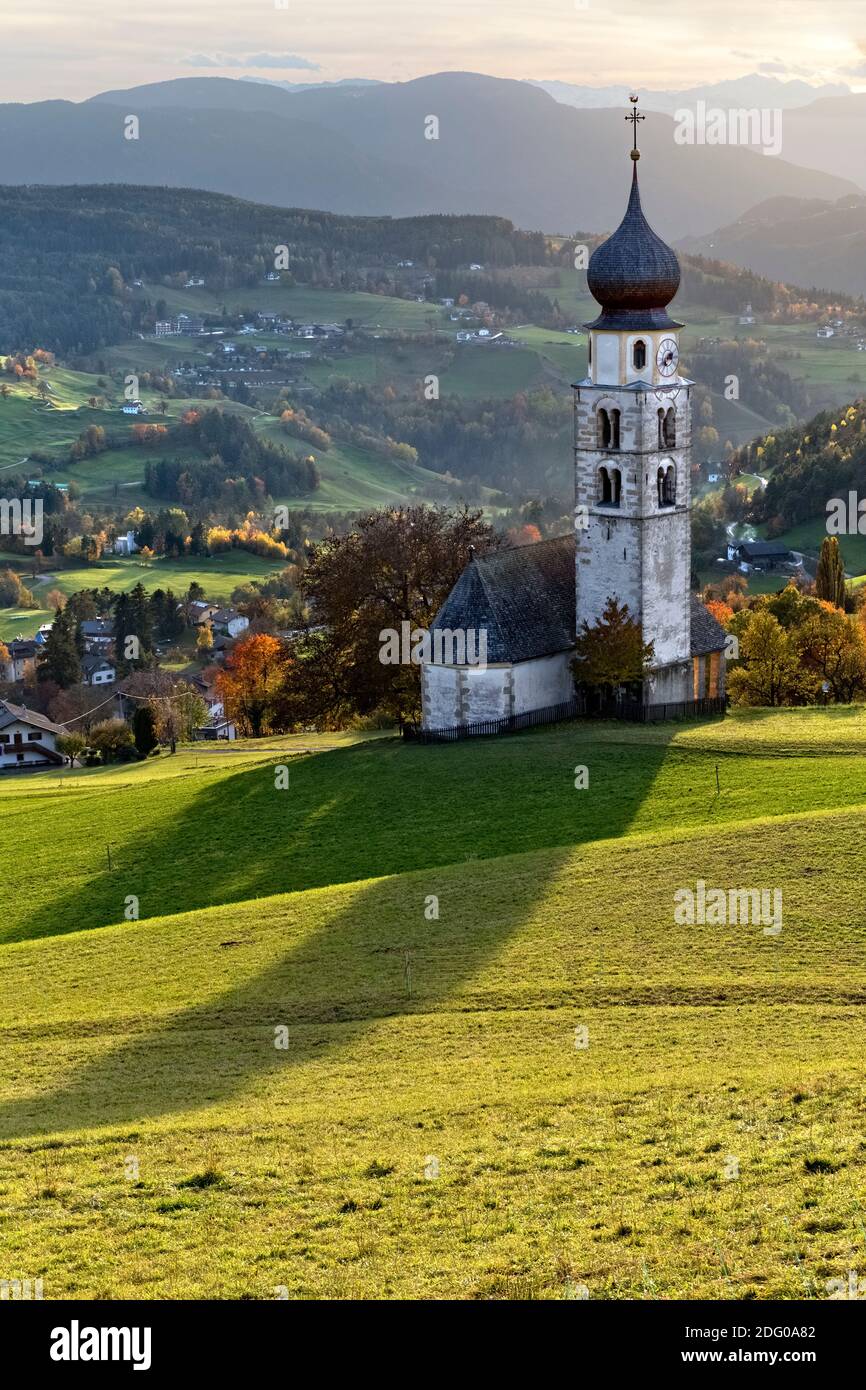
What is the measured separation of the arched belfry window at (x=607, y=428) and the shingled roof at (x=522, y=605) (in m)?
5.33

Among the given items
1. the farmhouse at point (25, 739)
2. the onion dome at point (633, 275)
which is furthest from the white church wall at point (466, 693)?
the farmhouse at point (25, 739)

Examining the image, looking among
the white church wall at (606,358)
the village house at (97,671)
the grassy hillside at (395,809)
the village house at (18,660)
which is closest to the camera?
the grassy hillside at (395,809)

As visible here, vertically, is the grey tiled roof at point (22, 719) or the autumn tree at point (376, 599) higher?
the autumn tree at point (376, 599)

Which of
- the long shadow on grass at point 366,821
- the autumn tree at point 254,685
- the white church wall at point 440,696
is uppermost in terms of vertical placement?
the white church wall at point 440,696

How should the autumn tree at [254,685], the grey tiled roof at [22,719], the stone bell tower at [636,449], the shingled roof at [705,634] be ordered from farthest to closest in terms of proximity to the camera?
1. the grey tiled roof at [22,719]
2. the autumn tree at [254,685]
3. the shingled roof at [705,634]
4. the stone bell tower at [636,449]

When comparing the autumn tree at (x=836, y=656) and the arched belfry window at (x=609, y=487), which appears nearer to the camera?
the arched belfry window at (x=609, y=487)

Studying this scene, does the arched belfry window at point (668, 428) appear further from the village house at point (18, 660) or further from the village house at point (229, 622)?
the village house at point (18, 660)

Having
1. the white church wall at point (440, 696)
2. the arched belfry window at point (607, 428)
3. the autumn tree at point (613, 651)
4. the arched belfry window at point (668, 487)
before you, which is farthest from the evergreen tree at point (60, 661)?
the arched belfry window at point (668, 487)

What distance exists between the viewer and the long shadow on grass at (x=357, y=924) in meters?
31.1

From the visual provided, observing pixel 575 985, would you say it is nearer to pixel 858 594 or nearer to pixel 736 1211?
pixel 736 1211

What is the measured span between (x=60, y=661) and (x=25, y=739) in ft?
93.8

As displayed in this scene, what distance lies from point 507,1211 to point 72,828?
3642 centimetres

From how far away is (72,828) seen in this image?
186 ft
